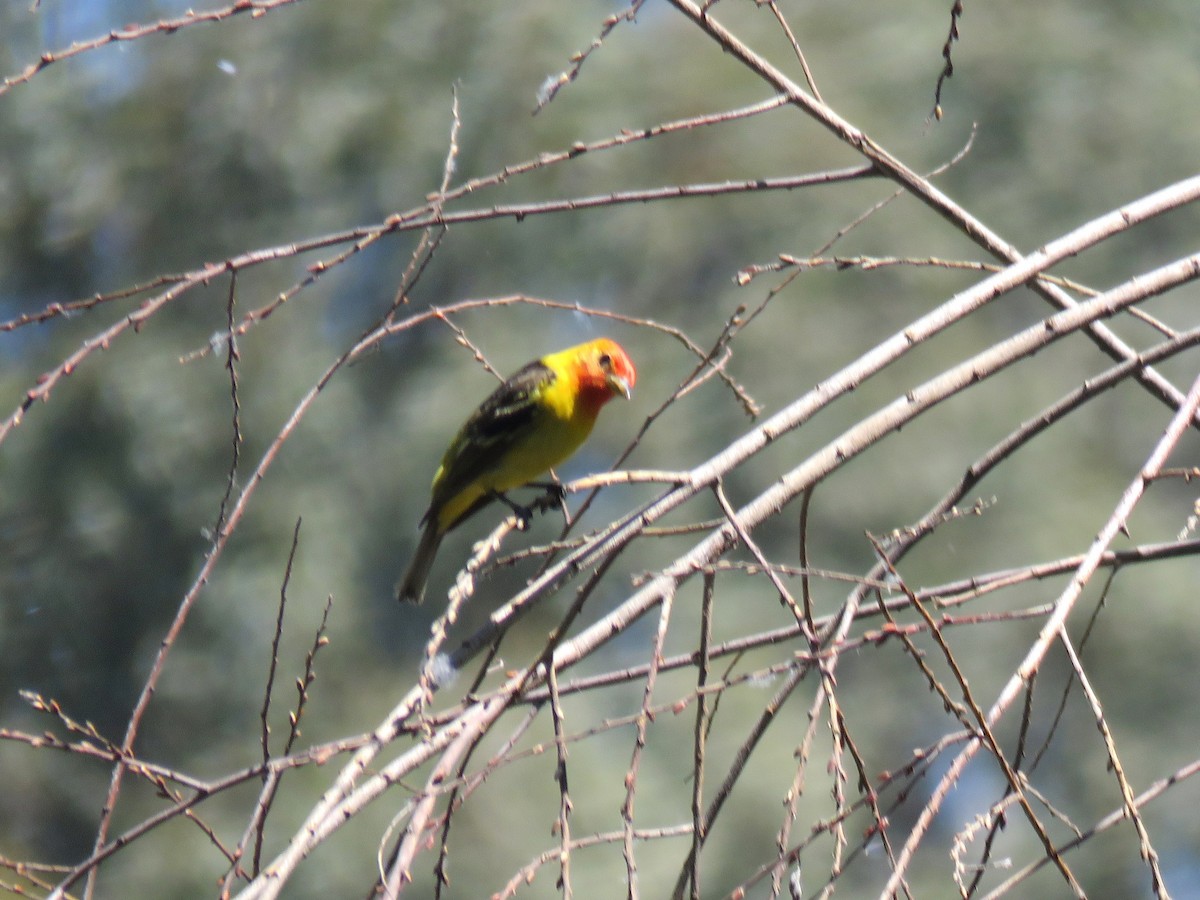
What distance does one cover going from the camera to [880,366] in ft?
7.16

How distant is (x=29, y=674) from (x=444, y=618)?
35.8 feet

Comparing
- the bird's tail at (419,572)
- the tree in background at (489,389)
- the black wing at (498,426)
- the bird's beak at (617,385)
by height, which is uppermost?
the bird's beak at (617,385)

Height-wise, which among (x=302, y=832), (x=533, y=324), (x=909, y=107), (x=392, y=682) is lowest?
(x=392, y=682)

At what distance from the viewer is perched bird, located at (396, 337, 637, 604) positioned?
535 cm

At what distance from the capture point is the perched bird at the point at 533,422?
17.5 feet

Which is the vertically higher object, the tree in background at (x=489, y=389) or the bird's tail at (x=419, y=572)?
the bird's tail at (x=419, y=572)

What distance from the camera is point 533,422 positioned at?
5.39m

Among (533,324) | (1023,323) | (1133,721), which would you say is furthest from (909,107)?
(1133,721)

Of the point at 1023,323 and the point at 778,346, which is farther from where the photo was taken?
the point at 1023,323

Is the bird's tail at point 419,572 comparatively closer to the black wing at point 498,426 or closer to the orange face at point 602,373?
the black wing at point 498,426

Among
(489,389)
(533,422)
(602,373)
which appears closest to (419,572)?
(533,422)

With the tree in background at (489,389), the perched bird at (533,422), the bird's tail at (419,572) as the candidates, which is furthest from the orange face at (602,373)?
the tree in background at (489,389)

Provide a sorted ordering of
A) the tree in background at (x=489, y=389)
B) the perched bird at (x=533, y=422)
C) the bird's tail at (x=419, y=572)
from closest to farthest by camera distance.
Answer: the perched bird at (x=533, y=422)
the bird's tail at (x=419, y=572)
the tree in background at (x=489, y=389)

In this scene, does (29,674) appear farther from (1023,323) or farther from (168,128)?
(1023,323)
